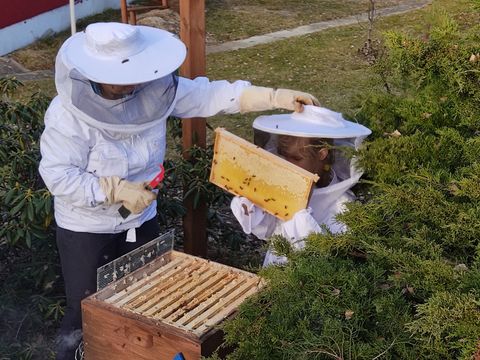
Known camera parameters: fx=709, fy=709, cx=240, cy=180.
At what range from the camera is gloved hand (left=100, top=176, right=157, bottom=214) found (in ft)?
8.00

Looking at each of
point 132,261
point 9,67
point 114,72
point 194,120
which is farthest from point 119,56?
point 9,67

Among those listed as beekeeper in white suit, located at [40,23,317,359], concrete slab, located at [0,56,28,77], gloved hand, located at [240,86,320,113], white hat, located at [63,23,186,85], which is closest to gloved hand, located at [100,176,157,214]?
beekeeper in white suit, located at [40,23,317,359]

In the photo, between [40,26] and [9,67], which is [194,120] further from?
[40,26]

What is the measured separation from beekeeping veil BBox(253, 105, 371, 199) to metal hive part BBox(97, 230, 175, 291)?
1.70 ft

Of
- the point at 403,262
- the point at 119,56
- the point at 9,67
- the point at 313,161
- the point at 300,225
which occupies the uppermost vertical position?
the point at 119,56

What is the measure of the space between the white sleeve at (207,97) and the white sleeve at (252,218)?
42 cm

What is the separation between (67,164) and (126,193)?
0.74ft

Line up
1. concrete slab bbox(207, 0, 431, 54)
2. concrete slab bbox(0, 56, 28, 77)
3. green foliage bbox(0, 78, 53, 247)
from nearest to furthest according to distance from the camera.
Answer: green foliage bbox(0, 78, 53, 247) → concrete slab bbox(0, 56, 28, 77) → concrete slab bbox(207, 0, 431, 54)

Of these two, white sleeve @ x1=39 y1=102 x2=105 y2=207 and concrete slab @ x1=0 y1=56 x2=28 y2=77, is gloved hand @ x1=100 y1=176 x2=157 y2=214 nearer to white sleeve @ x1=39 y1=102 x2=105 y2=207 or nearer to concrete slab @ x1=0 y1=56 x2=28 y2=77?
white sleeve @ x1=39 y1=102 x2=105 y2=207

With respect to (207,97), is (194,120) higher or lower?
lower

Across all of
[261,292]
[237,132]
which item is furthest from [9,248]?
[237,132]

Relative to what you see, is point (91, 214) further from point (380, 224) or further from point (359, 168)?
point (380, 224)

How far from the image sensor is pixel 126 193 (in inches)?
96.2

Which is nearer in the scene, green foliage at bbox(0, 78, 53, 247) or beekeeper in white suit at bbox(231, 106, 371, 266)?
beekeeper in white suit at bbox(231, 106, 371, 266)
